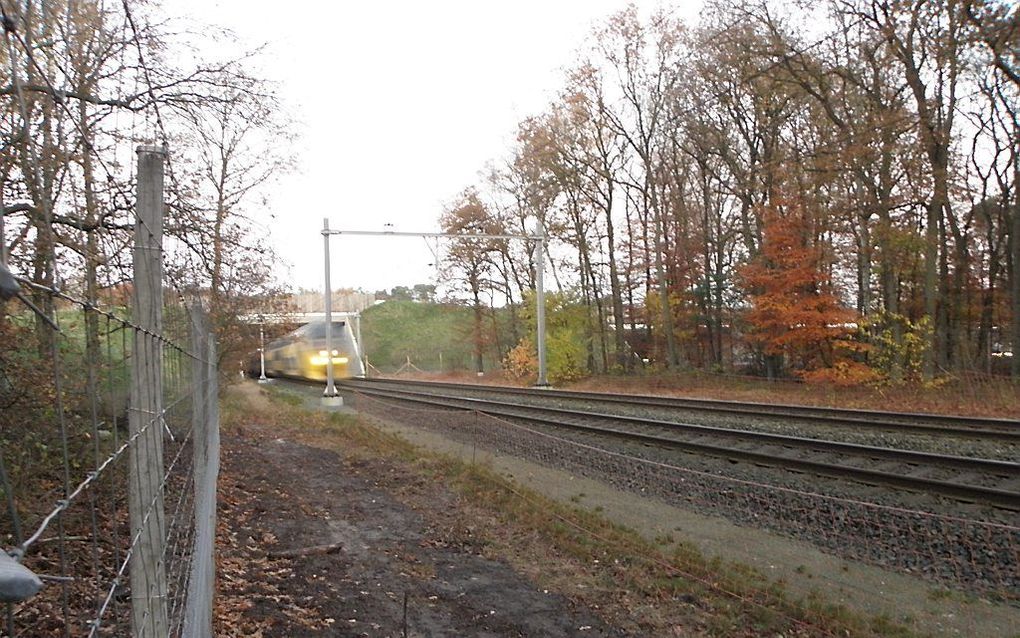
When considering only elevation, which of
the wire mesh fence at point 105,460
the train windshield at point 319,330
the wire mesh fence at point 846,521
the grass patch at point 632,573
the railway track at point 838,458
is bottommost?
the grass patch at point 632,573

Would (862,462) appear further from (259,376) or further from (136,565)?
(259,376)

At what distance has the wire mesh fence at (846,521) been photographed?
7.09 meters

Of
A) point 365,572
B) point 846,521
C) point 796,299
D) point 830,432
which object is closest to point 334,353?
point 796,299

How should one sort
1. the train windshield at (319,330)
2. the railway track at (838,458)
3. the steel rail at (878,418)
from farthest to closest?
the train windshield at (319,330) < the steel rail at (878,418) < the railway track at (838,458)

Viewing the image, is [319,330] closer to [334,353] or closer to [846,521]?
[334,353]

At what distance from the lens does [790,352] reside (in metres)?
32.6

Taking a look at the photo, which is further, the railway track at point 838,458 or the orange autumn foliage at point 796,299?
the orange autumn foliage at point 796,299

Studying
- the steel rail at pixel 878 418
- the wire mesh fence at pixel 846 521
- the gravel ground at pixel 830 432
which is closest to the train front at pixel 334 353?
the steel rail at pixel 878 418

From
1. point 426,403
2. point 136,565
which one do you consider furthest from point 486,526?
point 426,403

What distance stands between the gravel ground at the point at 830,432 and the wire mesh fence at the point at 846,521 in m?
3.12

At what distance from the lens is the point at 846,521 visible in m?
8.30

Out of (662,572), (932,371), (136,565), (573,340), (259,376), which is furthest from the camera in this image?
(259,376)

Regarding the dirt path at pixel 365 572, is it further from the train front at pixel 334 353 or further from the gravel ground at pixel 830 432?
the train front at pixel 334 353

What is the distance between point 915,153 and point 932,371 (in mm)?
7179
